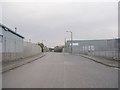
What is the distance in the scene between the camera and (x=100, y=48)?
5359cm

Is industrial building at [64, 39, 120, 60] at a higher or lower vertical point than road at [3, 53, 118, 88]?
higher

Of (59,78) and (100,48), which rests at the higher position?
(100,48)

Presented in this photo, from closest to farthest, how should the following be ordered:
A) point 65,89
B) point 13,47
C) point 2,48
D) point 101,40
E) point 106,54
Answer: point 65,89 → point 2,48 → point 13,47 → point 106,54 → point 101,40

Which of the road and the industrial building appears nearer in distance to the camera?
the road

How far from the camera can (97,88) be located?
9133 mm

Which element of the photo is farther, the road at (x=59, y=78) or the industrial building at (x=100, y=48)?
the industrial building at (x=100, y=48)

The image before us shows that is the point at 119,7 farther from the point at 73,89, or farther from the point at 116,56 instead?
the point at 73,89

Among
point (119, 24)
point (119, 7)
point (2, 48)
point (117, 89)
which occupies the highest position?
point (119, 7)

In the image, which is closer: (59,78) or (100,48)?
(59,78)

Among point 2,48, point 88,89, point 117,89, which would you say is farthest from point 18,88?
point 2,48

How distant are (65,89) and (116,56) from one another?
24.1 meters

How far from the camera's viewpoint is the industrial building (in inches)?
1362

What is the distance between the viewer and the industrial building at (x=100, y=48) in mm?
34594

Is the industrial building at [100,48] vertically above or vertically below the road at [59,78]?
above
